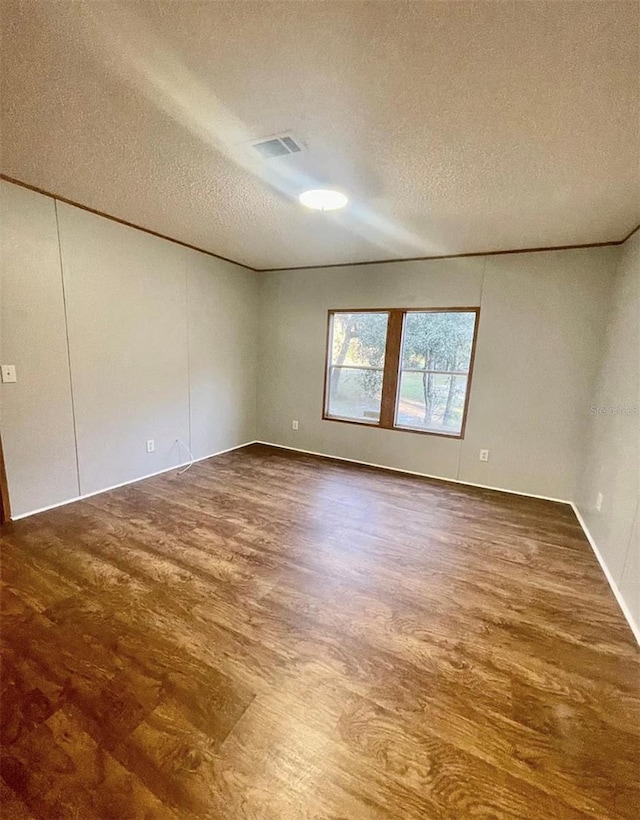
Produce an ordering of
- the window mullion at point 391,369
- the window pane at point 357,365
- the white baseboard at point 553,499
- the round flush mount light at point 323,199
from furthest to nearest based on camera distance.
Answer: the window pane at point 357,365 < the window mullion at point 391,369 < the round flush mount light at point 323,199 < the white baseboard at point 553,499

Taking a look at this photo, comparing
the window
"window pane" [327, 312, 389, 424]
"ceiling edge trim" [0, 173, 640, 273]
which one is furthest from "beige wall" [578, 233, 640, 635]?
"window pane" [327, 312, 389, 424]

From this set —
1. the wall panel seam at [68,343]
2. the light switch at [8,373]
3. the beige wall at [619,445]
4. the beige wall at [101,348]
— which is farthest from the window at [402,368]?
the light switch at [8,373]

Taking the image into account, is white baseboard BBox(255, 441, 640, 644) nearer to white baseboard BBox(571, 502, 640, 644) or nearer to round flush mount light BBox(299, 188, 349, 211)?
white baseboard BBox(571, 502, 640, 644)

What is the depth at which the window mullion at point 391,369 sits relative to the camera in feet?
13.3

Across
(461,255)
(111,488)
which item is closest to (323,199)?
(461,255)

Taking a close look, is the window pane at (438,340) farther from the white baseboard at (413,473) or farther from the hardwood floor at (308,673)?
the hardwood floor at (308,673)

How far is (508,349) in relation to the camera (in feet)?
11.5

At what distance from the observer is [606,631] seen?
1.82 meters

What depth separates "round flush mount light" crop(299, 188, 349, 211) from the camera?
230cm

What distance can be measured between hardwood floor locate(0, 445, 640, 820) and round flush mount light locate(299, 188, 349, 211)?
7.91 ft

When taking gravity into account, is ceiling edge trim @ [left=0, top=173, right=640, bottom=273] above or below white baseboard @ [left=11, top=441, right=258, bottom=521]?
above

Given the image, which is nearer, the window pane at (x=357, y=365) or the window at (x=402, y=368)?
the window at (x=402, y=368)

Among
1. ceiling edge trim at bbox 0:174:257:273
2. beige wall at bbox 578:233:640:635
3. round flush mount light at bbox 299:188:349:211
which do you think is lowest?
beige wall at bbox 578:233:640:635

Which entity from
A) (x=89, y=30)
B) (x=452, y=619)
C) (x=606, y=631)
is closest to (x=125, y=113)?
(x=89, y=30)
